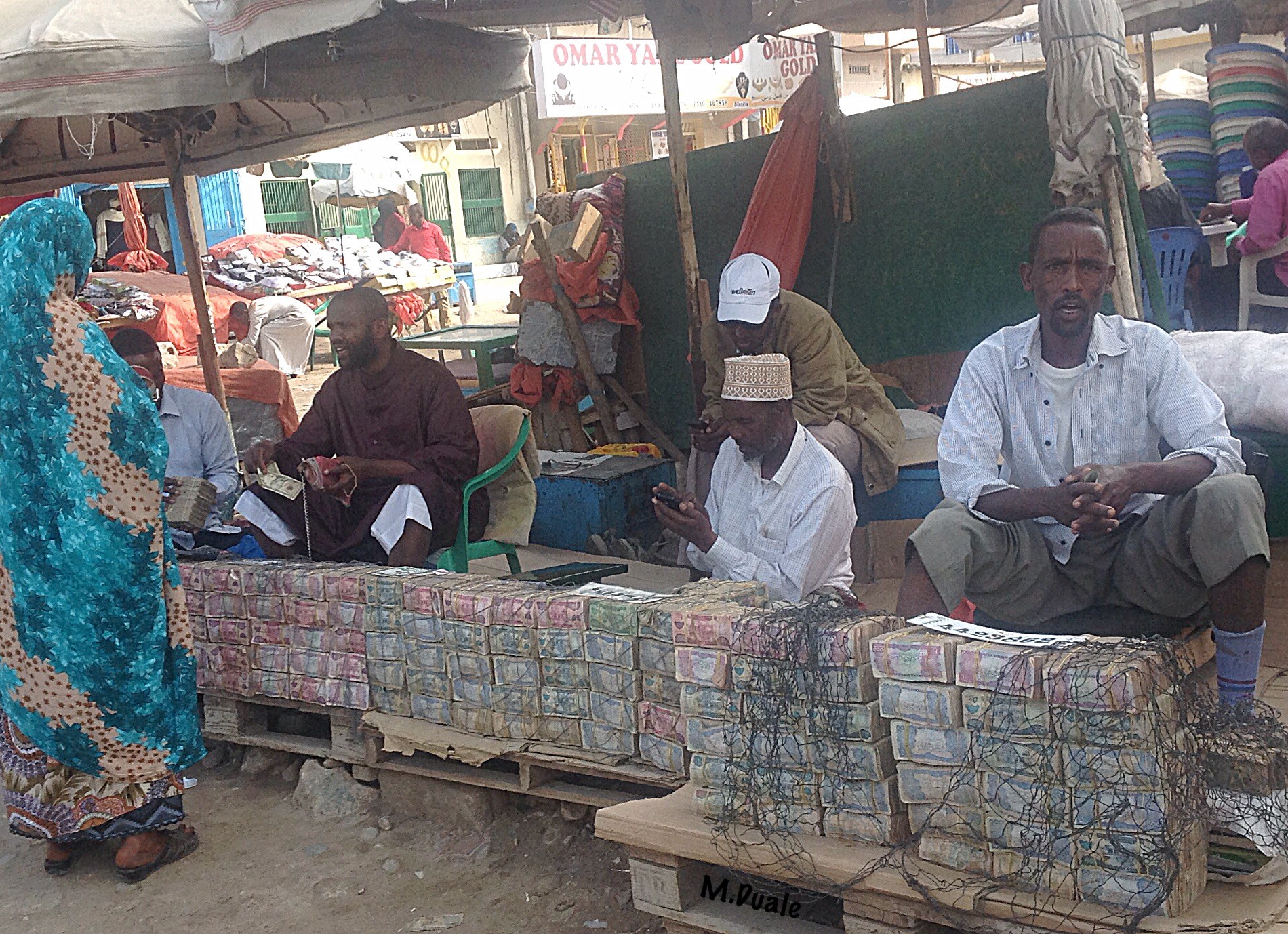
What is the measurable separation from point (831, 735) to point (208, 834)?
2386 millimetres

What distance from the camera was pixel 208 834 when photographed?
400 cm

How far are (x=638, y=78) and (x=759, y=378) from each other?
2149cm

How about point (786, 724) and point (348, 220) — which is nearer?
point (786, 724)

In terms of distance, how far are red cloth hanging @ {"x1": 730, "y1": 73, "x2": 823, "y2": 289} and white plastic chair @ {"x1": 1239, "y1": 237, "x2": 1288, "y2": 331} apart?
2409 millimetres

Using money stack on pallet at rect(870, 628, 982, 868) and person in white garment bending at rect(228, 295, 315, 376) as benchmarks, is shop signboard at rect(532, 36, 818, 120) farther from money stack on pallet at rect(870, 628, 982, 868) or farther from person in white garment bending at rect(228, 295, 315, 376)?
money stack on pallet at rect(870, 628, 982, 868)

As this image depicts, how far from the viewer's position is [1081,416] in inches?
127

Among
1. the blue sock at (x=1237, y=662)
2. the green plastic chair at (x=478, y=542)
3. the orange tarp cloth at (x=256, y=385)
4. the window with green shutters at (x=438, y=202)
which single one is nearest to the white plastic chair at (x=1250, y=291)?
the green plastic chair at (x=478, y=542)

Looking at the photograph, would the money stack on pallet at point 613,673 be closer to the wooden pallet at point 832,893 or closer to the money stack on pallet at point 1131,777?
the wooden pallet at point 832,893

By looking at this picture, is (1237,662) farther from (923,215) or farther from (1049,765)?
(923,215)

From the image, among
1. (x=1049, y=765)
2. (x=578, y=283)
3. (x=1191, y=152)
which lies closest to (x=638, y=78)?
(x=1191, y=152)

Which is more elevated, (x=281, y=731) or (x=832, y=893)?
(x=832, y=893)

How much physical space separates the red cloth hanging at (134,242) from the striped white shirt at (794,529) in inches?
588

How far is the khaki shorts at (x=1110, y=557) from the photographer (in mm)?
2811

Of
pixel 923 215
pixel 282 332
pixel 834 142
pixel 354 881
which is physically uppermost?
pixel 834 142
